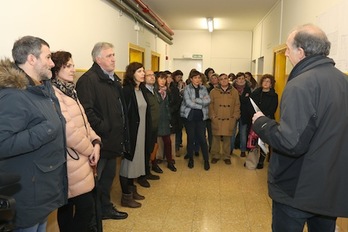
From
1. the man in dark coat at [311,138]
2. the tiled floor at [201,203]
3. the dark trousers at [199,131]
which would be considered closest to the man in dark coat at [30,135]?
the tiled floor at [201,203]

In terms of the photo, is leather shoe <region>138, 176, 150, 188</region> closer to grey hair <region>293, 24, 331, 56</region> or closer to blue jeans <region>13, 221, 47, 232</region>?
blue jeans <region>13, 221, 47, 232</region>

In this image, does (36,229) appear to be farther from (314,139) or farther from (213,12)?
(213,12)

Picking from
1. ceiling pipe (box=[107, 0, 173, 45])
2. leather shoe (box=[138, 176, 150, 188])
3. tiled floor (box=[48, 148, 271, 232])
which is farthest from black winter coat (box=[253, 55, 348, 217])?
ceiling pipe (box=[107, 0, 173, 45])

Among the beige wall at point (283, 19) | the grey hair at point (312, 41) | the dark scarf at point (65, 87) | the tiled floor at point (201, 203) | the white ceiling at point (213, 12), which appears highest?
the white ceiling at point (213, 12)

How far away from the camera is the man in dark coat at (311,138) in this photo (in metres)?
1.56

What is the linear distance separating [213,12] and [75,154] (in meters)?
6.84

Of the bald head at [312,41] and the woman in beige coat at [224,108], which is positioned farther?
the woman in beige coat at [224,108]

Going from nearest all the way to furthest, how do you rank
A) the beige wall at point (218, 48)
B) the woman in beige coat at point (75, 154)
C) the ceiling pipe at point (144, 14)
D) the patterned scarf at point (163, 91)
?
1. the woman in beige coat at point (75, 154)
2. the patterned scarf at point (163, 91)
3. the ceiling pipe at point (144, 14)
4. the beige wall at point (218, 48)

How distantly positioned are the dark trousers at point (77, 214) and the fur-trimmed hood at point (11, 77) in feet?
3.16

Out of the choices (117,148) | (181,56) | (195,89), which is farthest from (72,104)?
(181,56)

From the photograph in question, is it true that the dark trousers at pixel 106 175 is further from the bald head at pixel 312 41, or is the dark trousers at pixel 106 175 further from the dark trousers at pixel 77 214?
the bald head at pixel 312 41

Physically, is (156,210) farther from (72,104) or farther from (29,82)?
(29,82)

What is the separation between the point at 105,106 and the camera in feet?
9.39

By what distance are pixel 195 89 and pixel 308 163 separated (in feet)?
11.5
